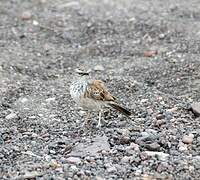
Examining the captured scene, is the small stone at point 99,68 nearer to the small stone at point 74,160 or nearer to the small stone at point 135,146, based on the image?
the small stone at point 135,146

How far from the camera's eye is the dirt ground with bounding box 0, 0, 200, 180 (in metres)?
7.93

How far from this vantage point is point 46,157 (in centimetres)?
815

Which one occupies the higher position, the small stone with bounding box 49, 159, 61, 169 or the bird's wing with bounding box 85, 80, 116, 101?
the bird's wing with bounding box 85, 80, 116, 101

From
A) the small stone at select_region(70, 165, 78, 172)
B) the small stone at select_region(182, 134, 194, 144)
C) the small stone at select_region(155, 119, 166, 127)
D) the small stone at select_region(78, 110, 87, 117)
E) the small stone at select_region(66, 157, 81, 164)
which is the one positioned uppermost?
the small stone at select_region(182, 134, 194, 144)

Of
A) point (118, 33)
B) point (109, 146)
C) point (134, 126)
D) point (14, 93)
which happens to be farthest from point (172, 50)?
point (109, 146)

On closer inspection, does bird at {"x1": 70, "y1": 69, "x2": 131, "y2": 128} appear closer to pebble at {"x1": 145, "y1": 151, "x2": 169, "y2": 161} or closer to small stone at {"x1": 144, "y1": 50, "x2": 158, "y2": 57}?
pebble at {"x1": 145, "y1": 151, "x2": 169, "y2": 161}

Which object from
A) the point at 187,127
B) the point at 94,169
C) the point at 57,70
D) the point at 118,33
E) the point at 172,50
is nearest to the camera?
the point at 94,169

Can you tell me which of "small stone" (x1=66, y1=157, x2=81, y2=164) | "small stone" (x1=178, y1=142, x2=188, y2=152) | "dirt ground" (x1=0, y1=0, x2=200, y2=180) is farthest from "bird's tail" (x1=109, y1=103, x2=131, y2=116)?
"small stone" (x1=66, y1=157, x2=81, y2=164)

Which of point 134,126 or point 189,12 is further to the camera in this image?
point 189,12

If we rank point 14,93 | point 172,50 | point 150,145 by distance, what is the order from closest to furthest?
1. point 150,145
2. point 14,93
3. point 172,50

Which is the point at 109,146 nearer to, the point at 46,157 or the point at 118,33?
the point at 46,157

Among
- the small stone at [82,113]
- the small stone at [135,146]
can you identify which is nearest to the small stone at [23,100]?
the small stone at [82,113]

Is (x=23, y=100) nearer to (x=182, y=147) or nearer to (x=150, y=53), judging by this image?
(x=182, y=147)

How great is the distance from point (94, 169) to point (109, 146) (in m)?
0.77
